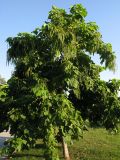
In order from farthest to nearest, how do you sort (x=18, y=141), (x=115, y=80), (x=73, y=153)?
1. (x=73, y=153)
2. (x=115, y=80)
3. (x=18, y=141)

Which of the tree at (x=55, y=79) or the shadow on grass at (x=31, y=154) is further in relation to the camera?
the shadow on grass at (x=31, y=154)

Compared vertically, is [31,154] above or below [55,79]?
below

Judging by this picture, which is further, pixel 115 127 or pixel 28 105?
pixel 115 127

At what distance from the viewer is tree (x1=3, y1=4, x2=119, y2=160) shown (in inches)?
611

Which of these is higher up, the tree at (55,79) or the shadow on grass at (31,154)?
the tree at (55,79)

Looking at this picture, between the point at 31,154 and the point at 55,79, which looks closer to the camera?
the point at 55,79

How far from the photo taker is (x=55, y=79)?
659 inches

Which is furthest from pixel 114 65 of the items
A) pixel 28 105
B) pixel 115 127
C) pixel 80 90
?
pixel 28 105

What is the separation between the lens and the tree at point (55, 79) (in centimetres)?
1551

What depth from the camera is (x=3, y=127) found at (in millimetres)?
17828

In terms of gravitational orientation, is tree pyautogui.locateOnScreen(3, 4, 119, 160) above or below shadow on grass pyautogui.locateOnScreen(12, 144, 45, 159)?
above

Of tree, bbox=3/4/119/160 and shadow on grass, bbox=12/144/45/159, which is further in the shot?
shadow on grass, bbox=12/144/45/159

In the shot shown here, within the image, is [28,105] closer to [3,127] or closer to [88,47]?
[3,127]

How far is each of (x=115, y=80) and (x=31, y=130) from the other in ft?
18.0
